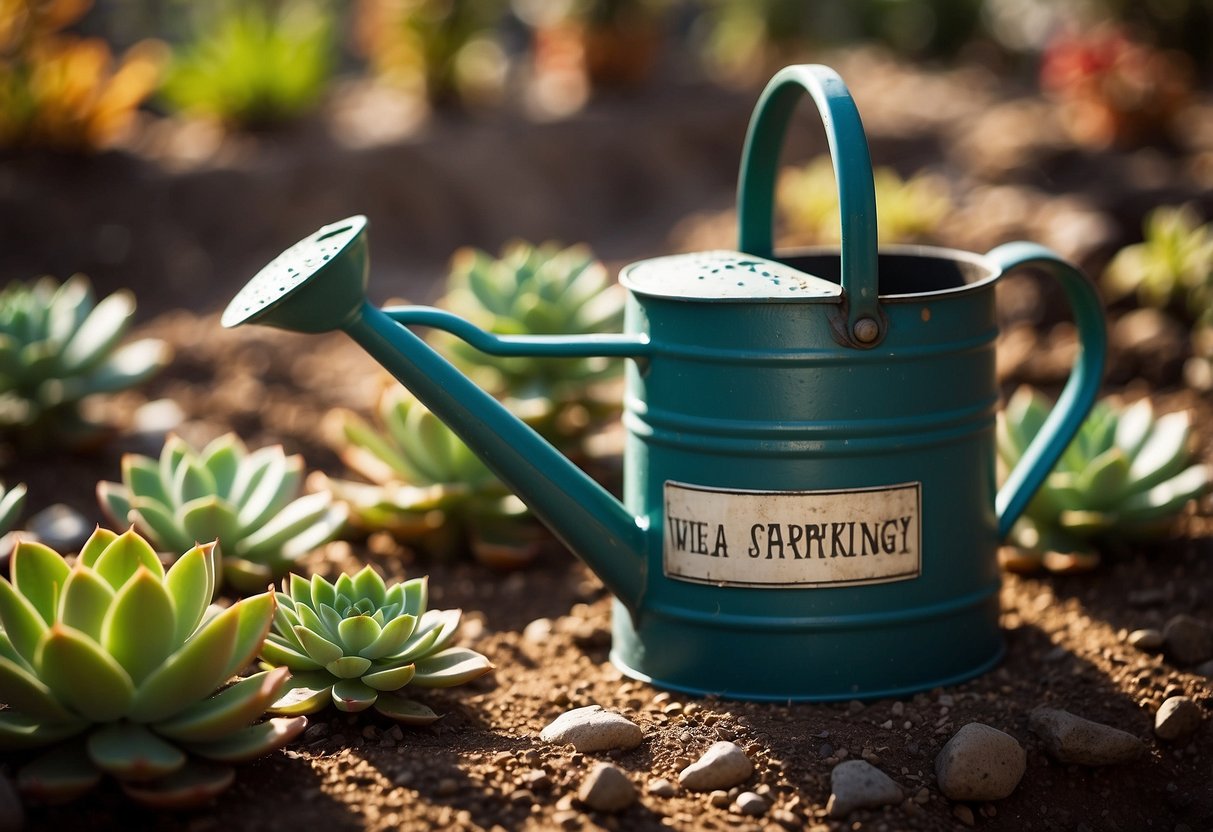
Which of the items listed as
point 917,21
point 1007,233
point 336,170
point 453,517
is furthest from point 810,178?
point 917,21

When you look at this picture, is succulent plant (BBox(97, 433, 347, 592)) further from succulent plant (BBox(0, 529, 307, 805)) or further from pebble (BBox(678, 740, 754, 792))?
pebble (BBox(678, 740, 754, 792))

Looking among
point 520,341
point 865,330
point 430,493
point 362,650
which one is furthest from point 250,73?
point 865,330

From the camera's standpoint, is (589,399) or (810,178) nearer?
(589,399)

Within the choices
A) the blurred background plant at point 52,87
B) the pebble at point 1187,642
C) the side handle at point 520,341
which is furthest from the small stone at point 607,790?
the blurred background plant at point 52,87

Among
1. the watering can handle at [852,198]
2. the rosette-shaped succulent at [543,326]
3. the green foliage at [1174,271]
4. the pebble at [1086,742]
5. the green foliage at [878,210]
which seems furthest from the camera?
the green foliage at [878,210]

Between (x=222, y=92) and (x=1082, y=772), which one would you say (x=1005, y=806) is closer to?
(x=1082, y=772)

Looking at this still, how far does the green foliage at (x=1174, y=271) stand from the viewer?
3.38m

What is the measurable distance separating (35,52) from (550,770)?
4.32 meters

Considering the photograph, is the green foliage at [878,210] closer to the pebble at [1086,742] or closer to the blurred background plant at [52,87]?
the pebble at [1086,742]

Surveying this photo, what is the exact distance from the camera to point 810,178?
177 inches

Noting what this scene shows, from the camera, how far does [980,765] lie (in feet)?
5.74

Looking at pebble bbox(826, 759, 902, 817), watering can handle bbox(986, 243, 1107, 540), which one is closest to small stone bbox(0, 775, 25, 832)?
pebble bbox(826, 759, 902, 817)

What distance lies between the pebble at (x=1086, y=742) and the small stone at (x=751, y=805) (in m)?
0.44

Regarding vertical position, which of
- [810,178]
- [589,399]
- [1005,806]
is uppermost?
[810,178]
